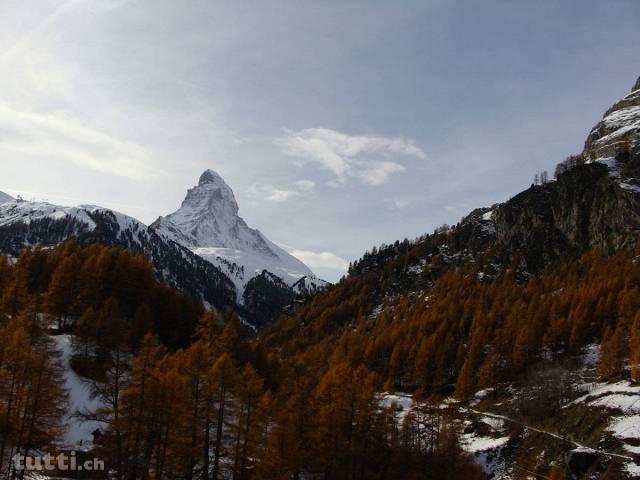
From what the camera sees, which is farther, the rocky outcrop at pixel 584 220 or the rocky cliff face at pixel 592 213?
the rocky cliff face at pixel 592 213

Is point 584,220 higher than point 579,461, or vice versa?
point 584,220

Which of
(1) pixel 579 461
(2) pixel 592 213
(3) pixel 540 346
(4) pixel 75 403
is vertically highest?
(2) pixel 592 213

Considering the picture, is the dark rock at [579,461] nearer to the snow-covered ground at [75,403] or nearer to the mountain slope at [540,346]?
the mountain slope at [540,346]

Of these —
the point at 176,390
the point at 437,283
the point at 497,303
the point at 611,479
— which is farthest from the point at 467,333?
the point at 176,390

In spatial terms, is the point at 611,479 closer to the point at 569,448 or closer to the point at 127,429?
the point at 569,448

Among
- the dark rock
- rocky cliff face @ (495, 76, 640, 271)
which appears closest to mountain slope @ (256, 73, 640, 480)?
the dark rock

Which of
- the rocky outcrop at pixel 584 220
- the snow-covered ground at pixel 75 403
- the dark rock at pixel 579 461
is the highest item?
the rocky outcrop at pixel 584 220

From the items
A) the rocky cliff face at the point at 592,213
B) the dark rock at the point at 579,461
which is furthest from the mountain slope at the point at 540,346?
the rocky cliff face at the point at 592,213

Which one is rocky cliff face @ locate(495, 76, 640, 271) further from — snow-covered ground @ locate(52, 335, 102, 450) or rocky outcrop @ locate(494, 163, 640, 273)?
snow-covered ground @ locate(52, 335, 102, 450)

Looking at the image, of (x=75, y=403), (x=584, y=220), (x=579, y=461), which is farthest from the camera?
(x=584, y=220)

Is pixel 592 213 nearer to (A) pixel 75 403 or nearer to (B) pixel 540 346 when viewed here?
(B) pixel 540 346

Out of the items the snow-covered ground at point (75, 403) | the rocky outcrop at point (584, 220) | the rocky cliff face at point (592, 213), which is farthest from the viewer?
the rocky cliff face at point (592, 213)

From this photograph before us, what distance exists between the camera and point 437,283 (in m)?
196

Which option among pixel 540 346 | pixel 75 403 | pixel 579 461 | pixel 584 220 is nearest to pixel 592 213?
pixel 584 220
